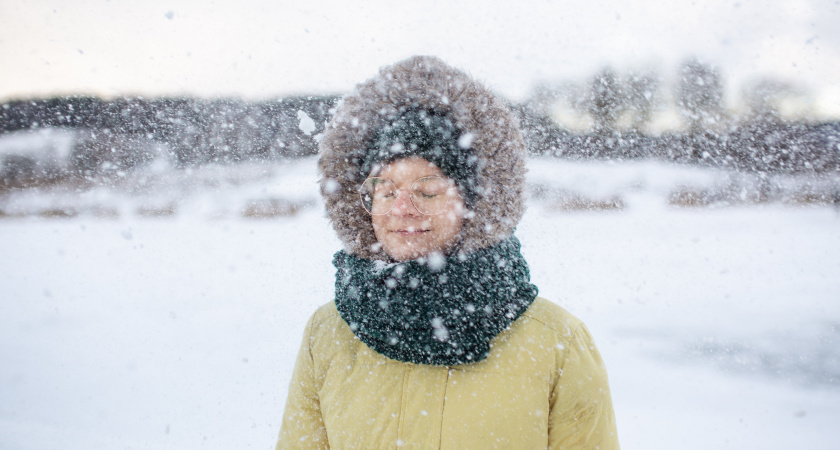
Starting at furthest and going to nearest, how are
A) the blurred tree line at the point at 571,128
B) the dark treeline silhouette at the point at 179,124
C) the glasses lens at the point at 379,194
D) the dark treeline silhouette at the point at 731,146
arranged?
the dark treeline silhouette at the point at 731,146 → the dark treeline silhouette at the point at 179,124 → the blurred tree line at the point at 571,128 → the glasses lens at the point at 379,194

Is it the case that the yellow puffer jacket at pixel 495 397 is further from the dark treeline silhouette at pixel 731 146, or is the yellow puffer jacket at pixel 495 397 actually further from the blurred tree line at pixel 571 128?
the dark treeline silhouette at pixel 731 146

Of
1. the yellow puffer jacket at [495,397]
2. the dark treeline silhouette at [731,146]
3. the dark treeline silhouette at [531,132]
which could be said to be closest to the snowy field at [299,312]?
the yellow puffer jacket at [495,397]

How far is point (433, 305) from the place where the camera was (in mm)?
1078

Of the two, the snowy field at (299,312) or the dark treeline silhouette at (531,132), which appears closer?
the snowy field at (299,312)

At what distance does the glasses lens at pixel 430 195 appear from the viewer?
3.51ft

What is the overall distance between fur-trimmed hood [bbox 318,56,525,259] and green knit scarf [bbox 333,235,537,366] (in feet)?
0.24

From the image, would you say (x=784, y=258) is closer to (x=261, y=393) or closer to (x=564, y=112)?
(x=564, y=112)

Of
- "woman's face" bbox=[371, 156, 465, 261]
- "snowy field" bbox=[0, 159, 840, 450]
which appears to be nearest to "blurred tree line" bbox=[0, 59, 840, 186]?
"snowy field" bbox=[0, 159, 840, 450]

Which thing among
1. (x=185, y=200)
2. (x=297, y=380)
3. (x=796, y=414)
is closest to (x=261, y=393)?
(x=297, y=380)

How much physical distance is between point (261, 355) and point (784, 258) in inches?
216

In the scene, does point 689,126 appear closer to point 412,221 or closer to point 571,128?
point 571,128

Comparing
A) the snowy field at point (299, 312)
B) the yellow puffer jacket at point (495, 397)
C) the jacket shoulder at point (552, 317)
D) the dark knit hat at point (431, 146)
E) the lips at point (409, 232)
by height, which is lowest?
the snowy field at point (299, 312)

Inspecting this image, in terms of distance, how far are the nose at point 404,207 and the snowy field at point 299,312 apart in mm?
371

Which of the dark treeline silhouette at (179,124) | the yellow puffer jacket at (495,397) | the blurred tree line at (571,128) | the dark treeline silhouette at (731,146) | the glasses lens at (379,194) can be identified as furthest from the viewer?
the dark treeline silhouette at (731,146)
